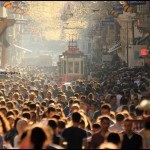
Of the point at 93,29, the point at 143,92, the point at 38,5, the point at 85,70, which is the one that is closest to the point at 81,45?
the point at 38,5

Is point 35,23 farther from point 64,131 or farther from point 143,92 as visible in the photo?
point 64,131

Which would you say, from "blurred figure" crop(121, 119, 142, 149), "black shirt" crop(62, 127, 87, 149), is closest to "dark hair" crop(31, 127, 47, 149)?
"black shirt" crop(62, 127, 87, 149)

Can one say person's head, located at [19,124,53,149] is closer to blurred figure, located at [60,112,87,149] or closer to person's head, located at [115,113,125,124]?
blurred figure, located at [60,112,87,149]

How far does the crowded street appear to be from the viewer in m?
11.0

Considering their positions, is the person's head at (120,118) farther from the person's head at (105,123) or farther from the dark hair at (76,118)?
the dark hair at (76,118)

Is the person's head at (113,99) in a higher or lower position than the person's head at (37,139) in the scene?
lower

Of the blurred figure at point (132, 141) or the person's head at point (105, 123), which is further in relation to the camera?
the person's head at point (105, 123)

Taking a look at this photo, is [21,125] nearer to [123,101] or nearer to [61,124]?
[61,124]

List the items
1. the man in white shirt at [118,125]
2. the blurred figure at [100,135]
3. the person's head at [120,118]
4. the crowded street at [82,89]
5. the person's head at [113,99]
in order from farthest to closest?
1. the person's head at [113,99]
2. the person's head at [120,118]
3. the man in white shirt at [118,125]
4. the blurred figure at [100,135]
5. the crowded street at [82,89]

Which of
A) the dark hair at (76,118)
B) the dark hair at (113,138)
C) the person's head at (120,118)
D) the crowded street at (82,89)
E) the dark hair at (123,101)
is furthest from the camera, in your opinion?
the dark hair at (123,101)

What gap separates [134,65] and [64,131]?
37476 millimetres

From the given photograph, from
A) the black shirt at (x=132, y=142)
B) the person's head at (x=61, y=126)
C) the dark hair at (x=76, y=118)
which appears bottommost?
the black shirt at (x=132, y=142)

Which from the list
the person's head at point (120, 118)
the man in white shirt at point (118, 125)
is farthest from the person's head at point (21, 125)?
the person's head at point (120, 118)

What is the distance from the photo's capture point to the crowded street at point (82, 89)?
10992 millimetres
